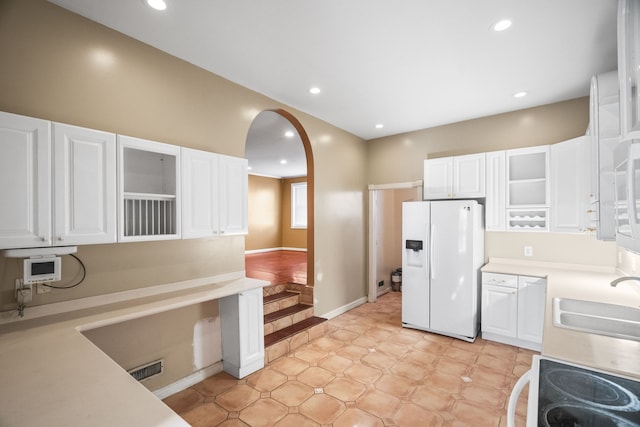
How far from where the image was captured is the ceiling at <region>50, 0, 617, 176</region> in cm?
199

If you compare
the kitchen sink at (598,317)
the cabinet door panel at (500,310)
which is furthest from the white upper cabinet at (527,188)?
the kitchen sink at (598,317)

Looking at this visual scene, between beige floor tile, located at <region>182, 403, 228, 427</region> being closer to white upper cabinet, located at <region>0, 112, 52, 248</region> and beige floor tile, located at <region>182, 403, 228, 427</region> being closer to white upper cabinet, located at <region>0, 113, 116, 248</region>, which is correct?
white upper cabinet, located at <region>0, 113, 116, 248</region>

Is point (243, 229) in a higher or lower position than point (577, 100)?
lower

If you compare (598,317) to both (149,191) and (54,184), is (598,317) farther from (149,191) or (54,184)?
(54,184)

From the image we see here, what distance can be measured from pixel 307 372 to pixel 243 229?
1.52m

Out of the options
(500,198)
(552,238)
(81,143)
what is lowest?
(552,238)

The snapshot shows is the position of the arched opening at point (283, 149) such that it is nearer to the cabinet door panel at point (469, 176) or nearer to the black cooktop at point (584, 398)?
the cabinet door panel at point (469, 176)

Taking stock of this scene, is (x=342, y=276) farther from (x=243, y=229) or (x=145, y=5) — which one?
(x=145, y=5)

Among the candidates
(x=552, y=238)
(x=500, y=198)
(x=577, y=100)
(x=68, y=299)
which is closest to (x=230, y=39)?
(x=68, y=299)

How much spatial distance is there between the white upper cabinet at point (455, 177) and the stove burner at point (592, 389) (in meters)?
2.93

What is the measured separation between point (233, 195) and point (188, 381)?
5.54 feet

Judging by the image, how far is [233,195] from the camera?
2691 mm

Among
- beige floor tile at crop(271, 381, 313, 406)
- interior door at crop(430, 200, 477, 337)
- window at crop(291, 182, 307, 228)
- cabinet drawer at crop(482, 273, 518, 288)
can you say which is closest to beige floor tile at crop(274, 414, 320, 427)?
beige floor tile at crop(271, 381, 313, 406)

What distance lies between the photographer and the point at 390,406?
7.81 ft
